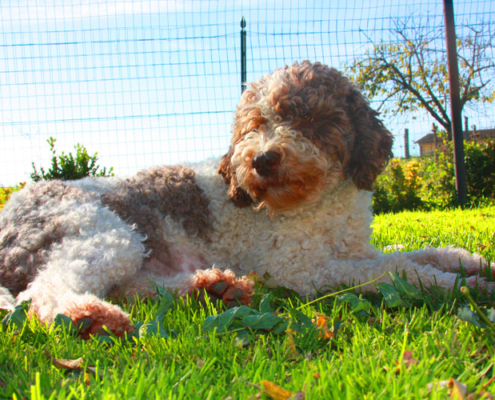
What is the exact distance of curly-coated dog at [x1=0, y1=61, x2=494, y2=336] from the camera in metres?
2.78

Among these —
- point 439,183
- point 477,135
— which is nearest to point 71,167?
point 439,183

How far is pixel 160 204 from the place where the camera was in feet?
10.8

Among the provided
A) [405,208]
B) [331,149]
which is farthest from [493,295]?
[405,208]

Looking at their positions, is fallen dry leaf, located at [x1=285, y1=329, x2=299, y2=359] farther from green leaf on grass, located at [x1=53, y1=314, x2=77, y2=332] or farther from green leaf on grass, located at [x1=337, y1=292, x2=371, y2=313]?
green leaf on grass, located at [x1=53, y1=314, x2=77, y2=332]

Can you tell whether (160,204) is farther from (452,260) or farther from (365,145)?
(452,260)

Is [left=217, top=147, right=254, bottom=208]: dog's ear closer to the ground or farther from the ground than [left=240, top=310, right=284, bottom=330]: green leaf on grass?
farther from the ground

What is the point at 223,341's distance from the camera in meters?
1.91

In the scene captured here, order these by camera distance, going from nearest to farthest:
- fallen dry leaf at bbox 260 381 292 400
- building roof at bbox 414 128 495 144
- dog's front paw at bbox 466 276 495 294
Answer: fallen dry leaf at bbox 260 381 292 400 < dog's front paw at bbox 466 276 495 294 < building roof at bbox 414 128 495 144

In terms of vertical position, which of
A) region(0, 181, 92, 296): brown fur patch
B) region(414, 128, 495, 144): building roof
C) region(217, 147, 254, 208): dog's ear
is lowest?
region(0, 181, 92, 296): brown fur patch

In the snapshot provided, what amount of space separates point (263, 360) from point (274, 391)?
0.28m

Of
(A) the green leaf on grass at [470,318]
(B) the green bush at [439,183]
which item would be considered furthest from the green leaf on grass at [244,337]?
(B) the green bush at [439,183]

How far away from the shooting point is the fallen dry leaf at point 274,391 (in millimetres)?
1386

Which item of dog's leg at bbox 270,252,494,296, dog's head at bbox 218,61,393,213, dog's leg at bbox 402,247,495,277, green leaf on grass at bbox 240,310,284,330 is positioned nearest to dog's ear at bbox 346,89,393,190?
dog's head at bbox 218,61,393,213

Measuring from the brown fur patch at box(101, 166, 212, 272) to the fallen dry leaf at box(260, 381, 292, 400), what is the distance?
193cm
